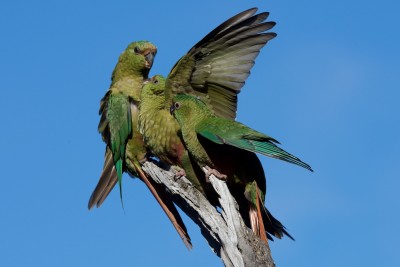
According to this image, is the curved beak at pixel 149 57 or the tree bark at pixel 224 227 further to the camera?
the curved beak at pixel 149 57

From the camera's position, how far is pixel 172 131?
Answer: 767 cm

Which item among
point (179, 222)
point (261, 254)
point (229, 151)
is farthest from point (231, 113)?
point (261, 254)

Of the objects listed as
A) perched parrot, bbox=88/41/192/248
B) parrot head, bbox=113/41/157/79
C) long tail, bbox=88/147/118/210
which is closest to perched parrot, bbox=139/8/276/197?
perched parrot, bbox=88/41/192/248

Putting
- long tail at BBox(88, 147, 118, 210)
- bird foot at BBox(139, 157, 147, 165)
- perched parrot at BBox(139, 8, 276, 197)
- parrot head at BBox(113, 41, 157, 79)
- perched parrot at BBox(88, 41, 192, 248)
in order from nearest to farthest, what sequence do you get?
1. perched parrot at BBox(139, 8, 276, 197)
2. perched parrot at BBox(88, 41, 192, 248)
3. bird foot at BBox(139, 157, 147, 165)
4. parrot head at BBox(113, 41, 157, 79)
5. long tail at BBox(88, 147, 118, 210)

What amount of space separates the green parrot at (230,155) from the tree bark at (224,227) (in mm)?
238

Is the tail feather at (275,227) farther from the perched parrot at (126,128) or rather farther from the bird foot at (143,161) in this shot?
the bird foot at (143,161)

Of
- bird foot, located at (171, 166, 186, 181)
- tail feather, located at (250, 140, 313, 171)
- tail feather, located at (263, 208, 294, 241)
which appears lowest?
tail feather, located at (263, 208, 294, 241)

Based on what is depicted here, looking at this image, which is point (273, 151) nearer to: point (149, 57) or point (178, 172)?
point (178, 172)

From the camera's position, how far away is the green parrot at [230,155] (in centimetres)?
699

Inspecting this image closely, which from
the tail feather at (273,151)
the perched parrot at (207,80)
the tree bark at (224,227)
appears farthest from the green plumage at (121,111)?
the tail feather at (273,151)

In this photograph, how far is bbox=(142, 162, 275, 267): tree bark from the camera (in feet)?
21.5

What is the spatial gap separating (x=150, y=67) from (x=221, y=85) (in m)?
1.21

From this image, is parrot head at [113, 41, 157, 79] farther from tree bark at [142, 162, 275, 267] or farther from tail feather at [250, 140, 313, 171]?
tail feather at [250, 140, 313, 171]

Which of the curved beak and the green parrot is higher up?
the curved beak
